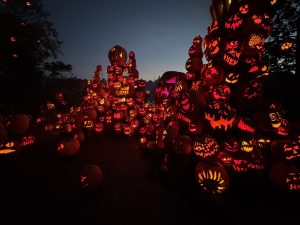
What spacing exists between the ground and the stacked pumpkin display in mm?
533

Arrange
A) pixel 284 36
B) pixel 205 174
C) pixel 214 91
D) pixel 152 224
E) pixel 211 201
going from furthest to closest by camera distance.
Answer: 1. pixel 284 36
2. pixel 214 91
3. pixel 205 174
4. pixel 211 201
5. pixel 152 224

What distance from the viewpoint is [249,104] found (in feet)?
17.9

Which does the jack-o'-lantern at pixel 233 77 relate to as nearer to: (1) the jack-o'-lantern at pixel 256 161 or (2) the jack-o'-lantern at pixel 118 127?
(1) the jack-o'-lantern at pixel 256 161

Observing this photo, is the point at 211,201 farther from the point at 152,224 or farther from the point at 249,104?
the point at 249,104

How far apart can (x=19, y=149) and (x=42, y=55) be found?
1017 cm

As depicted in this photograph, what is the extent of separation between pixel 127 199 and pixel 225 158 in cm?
298

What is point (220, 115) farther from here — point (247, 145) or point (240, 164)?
point (240, 164)

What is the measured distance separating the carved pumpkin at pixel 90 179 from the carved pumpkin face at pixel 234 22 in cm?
586

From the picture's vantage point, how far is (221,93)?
5.25 meters

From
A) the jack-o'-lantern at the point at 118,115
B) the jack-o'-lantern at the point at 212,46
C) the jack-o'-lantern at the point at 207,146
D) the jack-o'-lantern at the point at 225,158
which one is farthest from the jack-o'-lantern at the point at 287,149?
the jack-o'-lantern at the point at 118,115

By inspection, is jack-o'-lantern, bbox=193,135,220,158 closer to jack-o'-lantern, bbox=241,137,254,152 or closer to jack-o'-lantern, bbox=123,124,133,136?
jack-o'-lantern, bbox=241,137,254,152

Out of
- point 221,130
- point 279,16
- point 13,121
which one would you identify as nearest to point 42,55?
point 13,121

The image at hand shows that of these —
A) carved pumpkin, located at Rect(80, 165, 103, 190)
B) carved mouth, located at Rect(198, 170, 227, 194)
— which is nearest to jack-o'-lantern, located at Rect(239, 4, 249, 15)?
carved mouth, located at Rect(198, 170, 227, 194)

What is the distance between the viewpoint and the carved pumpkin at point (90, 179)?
17.5ft
